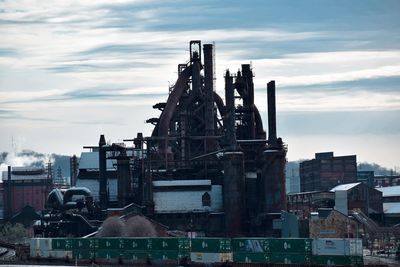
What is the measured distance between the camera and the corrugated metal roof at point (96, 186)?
366 ft

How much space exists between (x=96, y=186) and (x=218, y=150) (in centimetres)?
1710

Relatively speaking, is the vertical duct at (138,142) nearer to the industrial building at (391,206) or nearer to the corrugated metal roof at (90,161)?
the corrugated metal roof at (90,161)

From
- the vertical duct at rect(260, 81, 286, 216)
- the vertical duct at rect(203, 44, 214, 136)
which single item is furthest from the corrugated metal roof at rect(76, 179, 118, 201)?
the vertical duct at rect(260, 81, 286, 216)

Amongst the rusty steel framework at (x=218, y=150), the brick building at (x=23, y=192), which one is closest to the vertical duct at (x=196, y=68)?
the rusty steel framework at (x=218, y=150)

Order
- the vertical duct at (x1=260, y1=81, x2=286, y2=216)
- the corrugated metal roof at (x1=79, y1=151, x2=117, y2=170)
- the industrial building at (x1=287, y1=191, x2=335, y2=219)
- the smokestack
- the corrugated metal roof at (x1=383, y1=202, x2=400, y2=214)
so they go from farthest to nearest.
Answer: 1. the corrugated metal roof at (x1=383, y1=202, x2=400, y2=214)
2. the corrugated metal roof at (x1=79, y1=151, x2=117, y2=170)
3. the industrial building at (x1=287, y1=191, x2=335, y2=219)
4. the smokestack
5. the vertical duct at (x1=260, y1=81, x2=286, y2=216)

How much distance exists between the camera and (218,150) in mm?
106375

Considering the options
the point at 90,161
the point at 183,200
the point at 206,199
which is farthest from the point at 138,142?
the point at 206,199

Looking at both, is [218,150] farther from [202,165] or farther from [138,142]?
[138,142]

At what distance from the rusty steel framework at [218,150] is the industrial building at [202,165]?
10cm

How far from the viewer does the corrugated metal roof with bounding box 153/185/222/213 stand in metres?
101

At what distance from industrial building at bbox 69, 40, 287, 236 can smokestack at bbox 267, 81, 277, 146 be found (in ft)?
0.34

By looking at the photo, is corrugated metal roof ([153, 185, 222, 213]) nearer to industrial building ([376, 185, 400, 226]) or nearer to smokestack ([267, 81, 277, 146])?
smokestack ([267, 81, 277, 146])

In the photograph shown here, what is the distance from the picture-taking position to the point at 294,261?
69.9 metres

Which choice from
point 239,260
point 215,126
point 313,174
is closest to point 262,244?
point 239,260
